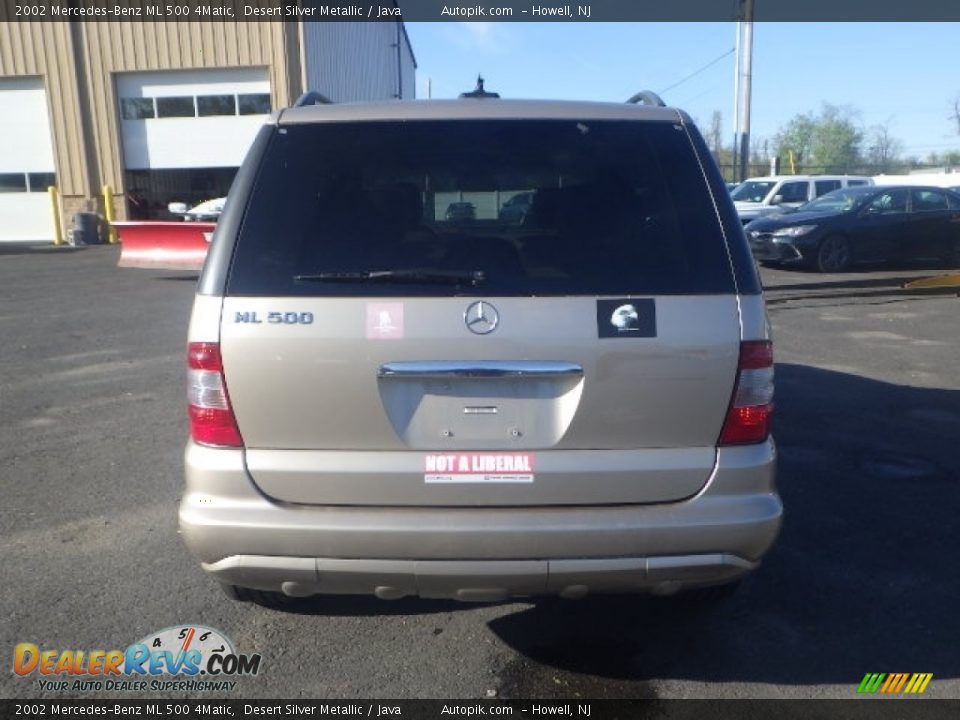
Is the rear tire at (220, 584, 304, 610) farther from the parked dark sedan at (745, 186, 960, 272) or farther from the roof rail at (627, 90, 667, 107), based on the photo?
the parked dark sedan at (745, 186, 960, 272)

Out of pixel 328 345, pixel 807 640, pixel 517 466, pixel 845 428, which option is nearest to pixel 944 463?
pixel 845 428

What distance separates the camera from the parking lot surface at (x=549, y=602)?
294 cm

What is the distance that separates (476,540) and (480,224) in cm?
116

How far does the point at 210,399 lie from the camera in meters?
2.59

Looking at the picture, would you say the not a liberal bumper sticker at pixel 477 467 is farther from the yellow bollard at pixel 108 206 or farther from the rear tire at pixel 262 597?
the yellow bollard at pixel 108 206

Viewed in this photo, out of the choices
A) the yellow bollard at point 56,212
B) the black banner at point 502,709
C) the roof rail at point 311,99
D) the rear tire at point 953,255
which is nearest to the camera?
the black banner at point 502,709

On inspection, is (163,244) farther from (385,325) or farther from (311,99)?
(385,325)

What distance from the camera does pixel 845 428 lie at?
5.72m

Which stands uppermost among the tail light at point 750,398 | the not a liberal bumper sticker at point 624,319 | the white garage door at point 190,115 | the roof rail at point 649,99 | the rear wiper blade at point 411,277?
the white garage door at point 190,115

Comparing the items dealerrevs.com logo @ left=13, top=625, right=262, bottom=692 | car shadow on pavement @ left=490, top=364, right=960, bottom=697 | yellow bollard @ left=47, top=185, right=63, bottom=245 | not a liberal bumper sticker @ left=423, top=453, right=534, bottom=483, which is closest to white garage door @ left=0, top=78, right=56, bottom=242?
yellow bollard @ left=47, top=185, right=63, bottom=245

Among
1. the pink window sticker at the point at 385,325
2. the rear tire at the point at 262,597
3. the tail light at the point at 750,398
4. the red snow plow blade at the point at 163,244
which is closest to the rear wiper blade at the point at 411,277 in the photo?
the pink window sticker at the point at 385,325

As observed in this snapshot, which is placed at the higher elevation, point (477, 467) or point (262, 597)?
point (477, 467)

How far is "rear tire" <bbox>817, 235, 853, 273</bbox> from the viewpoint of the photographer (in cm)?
1471

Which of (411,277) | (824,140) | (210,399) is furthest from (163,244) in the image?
(824,140)
